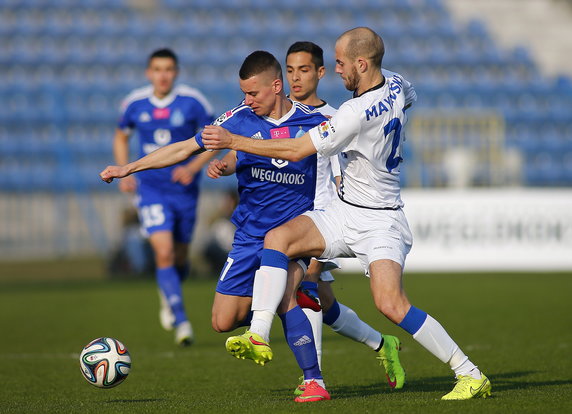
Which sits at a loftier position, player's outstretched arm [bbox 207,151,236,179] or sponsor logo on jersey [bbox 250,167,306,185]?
player's outstretched arm [bbox 207,151,236,179]

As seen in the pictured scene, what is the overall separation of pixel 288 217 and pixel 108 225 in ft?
44.0

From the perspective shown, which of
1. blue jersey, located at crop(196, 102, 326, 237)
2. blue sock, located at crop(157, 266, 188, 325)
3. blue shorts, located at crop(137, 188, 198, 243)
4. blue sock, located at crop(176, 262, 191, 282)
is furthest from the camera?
blue sock, located at crop(176, 262, 191, 282)

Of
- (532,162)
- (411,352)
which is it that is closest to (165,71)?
(411,352)

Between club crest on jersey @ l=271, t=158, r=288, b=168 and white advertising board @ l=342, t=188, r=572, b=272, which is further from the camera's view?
white advertising board @ l=342, t=188, r=572, b=272

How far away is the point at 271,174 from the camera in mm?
5949

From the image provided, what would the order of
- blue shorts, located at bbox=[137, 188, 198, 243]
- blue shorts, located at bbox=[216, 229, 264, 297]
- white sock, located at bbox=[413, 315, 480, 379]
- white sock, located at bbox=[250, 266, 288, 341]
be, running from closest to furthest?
white sock, located at bbox=[413, 315, 480, 379], white sock, located at bbox=[250, 266, 288, 341], blue shorts, located at bbox=[216, 229, 264, 297], blue shorts, located at bbox=[137, 188, 198, 243]

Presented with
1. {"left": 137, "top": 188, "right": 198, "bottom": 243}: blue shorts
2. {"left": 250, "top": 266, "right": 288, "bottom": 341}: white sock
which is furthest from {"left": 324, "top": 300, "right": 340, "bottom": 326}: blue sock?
{"left": 137, "top": 188, "right": 198, "bottom": 243}: blue shorts

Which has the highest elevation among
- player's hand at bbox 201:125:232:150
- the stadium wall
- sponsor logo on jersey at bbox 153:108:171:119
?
sponsor logo on jersey at bbox 153:108:171:119

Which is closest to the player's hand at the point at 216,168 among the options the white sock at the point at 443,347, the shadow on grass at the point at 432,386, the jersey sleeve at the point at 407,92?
the jersey sleeve at the point at 407,92

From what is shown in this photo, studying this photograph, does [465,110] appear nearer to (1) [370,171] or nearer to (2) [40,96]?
(2) [40,96]

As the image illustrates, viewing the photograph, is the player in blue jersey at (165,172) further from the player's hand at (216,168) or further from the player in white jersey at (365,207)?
the player in white jersey at (365,207)

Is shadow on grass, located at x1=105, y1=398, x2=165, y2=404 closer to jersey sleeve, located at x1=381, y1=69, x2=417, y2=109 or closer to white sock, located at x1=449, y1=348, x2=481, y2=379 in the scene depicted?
white sock, located at x1=449, y1=348, x2=481, y2=379

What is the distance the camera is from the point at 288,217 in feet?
19.7

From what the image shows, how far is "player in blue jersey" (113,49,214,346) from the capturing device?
29.8 ft
